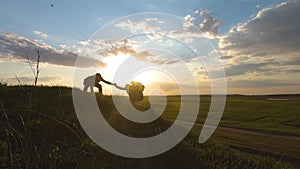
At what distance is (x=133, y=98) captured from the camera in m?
18.4

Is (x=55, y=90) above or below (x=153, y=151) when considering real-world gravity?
above

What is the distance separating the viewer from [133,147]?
35.9 ft

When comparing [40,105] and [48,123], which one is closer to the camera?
[48,123]

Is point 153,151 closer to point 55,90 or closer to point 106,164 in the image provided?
point 106,164

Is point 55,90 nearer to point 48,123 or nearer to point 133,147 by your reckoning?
point 48,123

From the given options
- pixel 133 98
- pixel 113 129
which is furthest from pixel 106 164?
pixel 133 98

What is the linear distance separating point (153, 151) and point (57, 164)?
3.99 meters

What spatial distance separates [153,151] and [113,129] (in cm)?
205

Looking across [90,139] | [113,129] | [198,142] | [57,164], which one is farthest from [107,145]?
[198,142]

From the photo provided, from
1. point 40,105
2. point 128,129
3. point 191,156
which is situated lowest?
point 191,156

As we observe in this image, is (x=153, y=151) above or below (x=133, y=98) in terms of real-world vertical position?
below

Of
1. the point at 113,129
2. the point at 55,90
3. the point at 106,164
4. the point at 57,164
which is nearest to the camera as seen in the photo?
the point at 57,164

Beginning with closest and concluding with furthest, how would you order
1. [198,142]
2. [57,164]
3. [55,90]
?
1. [57,164]
2. [198,142]
3. [55,90]

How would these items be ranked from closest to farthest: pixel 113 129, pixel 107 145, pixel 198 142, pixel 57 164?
pixel 57 164
pixel 107 145
pixel 113 129
pixel 198 142
